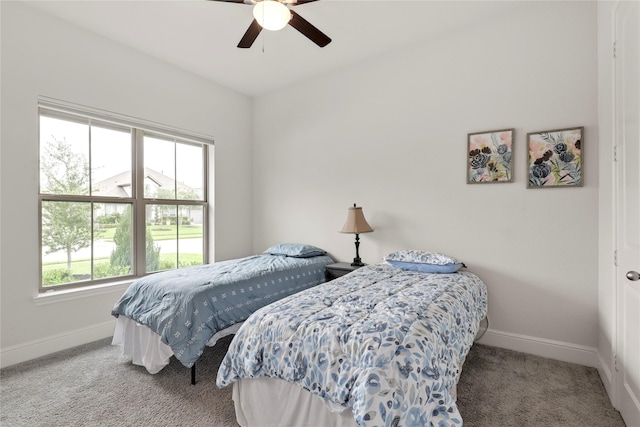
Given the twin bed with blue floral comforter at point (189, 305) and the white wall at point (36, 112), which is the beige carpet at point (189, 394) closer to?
the twin bed with blue floral comforter at point (189, 305)

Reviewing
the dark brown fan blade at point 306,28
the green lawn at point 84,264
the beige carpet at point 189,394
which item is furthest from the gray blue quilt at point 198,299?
the dark brown fan blade at point 306,28

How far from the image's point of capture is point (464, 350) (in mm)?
1811

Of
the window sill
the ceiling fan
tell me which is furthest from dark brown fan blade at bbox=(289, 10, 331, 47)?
the window sill

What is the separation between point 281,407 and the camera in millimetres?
1609

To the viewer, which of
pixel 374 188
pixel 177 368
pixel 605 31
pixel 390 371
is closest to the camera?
pixel 390 371

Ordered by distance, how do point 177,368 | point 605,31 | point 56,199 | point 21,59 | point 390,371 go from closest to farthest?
point 390,371 → point 605,31 → point 177,368 → point 21,59 → point 56,199

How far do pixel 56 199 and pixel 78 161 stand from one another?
411 millimetres

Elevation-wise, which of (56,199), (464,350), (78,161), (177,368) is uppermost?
(78,161)

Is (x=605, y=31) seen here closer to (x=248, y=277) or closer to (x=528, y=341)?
(x=528, y=341)

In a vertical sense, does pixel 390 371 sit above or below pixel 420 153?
below

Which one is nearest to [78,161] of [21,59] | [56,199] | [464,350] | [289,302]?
[56,199]

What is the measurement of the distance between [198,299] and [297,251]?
1494 millimetres

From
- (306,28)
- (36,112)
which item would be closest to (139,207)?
(36,112)

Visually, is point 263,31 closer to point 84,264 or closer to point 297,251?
point 297,251
